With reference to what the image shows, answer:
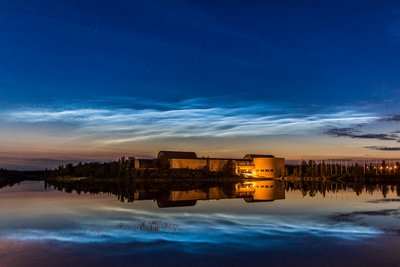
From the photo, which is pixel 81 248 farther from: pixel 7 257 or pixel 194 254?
pixel 194 254

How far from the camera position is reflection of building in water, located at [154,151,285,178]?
301 ft

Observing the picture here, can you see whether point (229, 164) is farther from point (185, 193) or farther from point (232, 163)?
point (185, 193)

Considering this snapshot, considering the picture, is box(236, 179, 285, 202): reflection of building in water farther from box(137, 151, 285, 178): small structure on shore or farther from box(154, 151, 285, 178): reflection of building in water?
box(154, 151, 285, 178): reflection of building in water

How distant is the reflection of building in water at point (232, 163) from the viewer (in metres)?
91.9

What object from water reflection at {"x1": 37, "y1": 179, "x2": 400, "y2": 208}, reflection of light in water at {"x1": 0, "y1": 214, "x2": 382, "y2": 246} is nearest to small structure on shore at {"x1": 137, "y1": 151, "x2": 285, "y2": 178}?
water reflection at {"x1": 37, "y1": 179, "x2": 400, "y2": 208}

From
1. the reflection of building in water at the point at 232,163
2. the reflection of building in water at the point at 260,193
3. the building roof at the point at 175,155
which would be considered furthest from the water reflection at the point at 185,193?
the building roof at the point at 175,155

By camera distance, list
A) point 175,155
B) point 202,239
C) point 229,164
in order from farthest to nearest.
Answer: point 229,164 < point 175,155 < point 202,239

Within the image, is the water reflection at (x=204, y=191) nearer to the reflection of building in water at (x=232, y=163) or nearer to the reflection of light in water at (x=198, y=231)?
the reflection of light in water at (x=198, y=231)

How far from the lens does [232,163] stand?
99500 mm

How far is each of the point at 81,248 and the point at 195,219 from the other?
30.0 ft

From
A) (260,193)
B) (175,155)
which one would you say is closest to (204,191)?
(260,193)

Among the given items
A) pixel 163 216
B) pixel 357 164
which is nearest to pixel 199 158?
pixel 357 164

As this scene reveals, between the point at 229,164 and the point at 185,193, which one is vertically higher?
the point at 229,164

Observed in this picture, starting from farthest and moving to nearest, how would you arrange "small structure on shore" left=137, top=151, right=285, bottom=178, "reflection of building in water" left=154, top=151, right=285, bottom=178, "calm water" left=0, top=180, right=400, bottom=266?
"reflection of building in water" left=154, top=151, right=285, bottom=178
"small structure on shore" left=137, top=151, right=285, bottom=178
"calm water" left=0, top=180, right=400, bottom=266
